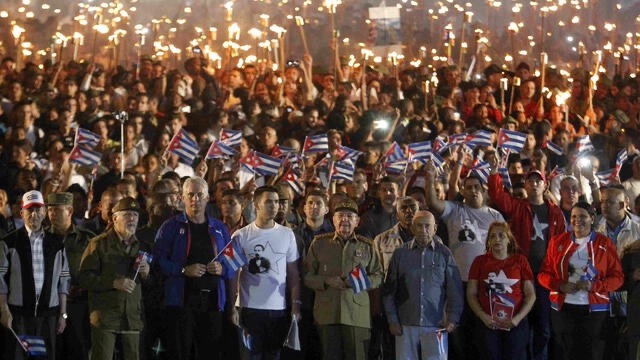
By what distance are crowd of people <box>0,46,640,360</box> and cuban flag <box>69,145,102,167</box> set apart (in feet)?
0.17

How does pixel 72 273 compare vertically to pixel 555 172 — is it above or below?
below

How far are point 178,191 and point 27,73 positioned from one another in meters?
8.62

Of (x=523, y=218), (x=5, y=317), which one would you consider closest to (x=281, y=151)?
(x=523, y=218)

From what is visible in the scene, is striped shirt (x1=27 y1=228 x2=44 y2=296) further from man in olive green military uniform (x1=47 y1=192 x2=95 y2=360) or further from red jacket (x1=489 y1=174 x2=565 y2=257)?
red jacket (x1=489 y1=174 x2=565 y2=257)

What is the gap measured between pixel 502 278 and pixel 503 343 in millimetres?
707

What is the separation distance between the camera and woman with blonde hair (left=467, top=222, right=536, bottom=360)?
12.6 metres

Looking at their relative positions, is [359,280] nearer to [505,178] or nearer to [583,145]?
[505,178]

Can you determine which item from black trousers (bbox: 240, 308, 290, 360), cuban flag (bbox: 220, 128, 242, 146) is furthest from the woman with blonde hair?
cuban flag (bbox: 220, 128, 242, 146)

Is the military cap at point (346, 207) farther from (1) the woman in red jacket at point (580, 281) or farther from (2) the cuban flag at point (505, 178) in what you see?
(2) the cuban flag at point (505, 178)

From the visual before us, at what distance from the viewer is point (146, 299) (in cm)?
1275

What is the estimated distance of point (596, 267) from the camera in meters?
12.9

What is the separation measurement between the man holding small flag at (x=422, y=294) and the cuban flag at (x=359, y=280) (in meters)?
0.26

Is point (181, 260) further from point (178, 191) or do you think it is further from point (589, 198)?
point (589, 198)

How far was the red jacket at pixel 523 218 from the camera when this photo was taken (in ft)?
46.3
